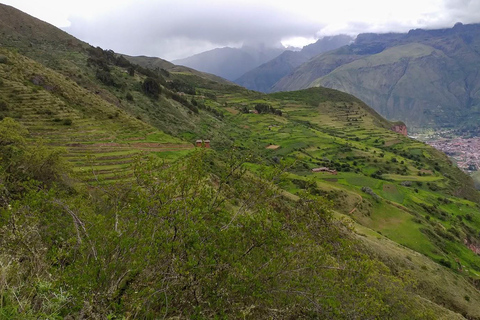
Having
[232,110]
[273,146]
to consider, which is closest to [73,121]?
[273,146]

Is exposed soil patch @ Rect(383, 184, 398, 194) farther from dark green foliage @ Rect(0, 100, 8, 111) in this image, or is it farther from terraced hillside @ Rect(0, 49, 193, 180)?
dark green foliage @ Rect(0, 100, 8, 111)

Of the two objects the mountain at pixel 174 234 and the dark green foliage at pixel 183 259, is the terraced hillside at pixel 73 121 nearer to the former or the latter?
the mountain at pixel 174 234

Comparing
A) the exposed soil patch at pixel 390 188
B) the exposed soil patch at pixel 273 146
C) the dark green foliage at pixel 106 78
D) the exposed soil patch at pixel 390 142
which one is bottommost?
the exposed soil patch at pixel 390 142

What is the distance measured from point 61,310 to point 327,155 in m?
92.0

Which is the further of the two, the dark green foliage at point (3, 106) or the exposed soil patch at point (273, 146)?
the exposed soil patch at point (273, 146)

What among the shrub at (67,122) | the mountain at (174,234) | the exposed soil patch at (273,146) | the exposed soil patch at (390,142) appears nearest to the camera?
the mountain at (174,234)

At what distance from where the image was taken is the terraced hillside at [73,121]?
29.9 metres

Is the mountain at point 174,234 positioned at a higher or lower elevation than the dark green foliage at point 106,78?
lower

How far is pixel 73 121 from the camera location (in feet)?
117

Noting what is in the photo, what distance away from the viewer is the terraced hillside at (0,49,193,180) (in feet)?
98.2

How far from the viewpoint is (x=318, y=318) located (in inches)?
389

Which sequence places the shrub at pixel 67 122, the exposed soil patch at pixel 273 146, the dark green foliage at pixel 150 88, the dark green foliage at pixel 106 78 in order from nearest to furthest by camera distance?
the shrub at pixel 67 122 → the dark green foliage at pixel 106 78 → the dark green foliage at pixel 150 88 → the exposed soil patch at pixel 273 146

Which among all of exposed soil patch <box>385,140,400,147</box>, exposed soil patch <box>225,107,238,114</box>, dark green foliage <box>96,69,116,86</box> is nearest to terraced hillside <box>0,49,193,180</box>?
dark green foliage <box>96,69,116,86</box>

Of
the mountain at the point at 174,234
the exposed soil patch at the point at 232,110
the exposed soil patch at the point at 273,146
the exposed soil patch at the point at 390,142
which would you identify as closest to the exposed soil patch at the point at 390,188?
the mountain at the point at 174,234
